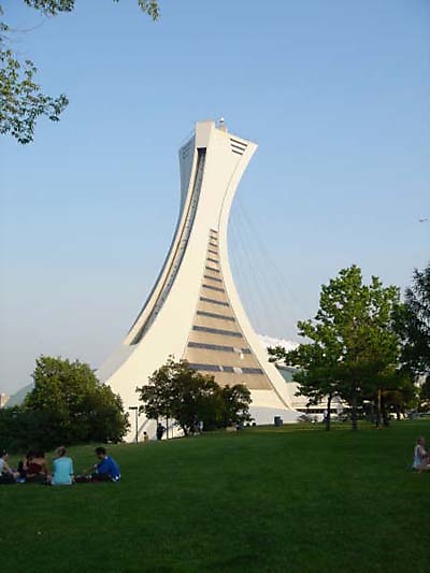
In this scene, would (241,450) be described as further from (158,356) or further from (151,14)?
(158,356)

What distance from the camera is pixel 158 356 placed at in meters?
61.8

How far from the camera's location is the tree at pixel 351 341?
2931 cm

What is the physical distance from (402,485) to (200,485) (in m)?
3.22

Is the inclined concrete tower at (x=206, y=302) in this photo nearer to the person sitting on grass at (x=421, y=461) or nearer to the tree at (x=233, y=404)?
the tree at (x=233, y=404)

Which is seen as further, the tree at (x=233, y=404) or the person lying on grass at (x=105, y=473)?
the tree at (x=233, y=404)

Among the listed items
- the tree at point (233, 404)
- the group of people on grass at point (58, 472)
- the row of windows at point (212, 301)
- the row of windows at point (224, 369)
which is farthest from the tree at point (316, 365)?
the row of windows at point (212, 301)

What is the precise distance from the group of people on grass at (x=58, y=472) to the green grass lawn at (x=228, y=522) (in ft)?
1.41

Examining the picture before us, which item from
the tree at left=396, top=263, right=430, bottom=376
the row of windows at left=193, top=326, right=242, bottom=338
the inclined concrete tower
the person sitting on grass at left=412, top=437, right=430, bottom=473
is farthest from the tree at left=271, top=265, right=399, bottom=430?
the row of windows at left=193, top=326, right=242, bottom=338

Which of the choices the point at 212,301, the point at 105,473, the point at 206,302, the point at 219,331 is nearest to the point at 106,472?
the point at 105,473

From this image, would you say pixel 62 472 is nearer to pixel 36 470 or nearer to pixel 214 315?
pixel 36 470

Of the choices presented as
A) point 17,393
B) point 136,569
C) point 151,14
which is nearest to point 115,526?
point 136,569

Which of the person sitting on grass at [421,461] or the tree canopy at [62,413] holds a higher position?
the tree canopy at [62,413]

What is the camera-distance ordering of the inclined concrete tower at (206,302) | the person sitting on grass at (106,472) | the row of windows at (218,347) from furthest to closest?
the row of windows at (218,347)
the inclined concrete tower at (206,302)
the person sitting on grass at (106,472)

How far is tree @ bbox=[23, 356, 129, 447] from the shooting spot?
123ft
